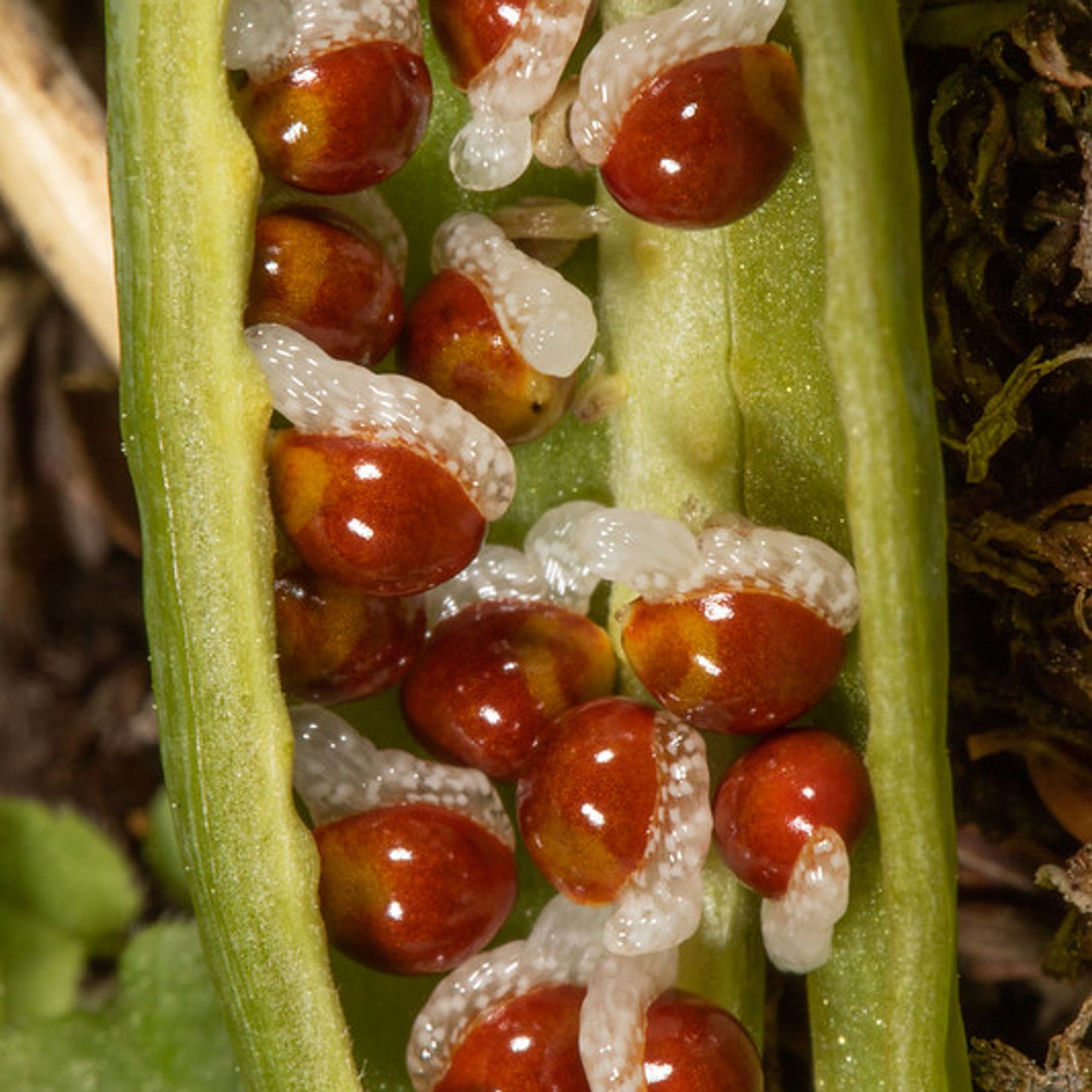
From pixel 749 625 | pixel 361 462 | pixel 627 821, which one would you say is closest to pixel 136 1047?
pixel 627 821

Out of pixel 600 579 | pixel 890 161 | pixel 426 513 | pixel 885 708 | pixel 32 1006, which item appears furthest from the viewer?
pixel 32 1006

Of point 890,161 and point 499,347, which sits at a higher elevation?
point 890,161

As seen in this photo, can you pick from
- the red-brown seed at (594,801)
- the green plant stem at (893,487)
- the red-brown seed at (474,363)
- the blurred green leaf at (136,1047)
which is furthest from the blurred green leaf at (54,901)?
Answer: the green plant stem at (893,487)

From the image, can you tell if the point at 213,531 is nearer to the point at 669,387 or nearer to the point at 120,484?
the point at 669,387

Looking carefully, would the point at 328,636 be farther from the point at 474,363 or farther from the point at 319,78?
the point at 319,78

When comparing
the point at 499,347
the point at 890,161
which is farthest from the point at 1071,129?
the point at 499,347

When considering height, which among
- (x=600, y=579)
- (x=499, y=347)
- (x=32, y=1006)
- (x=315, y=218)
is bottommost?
(x=32, y=1006)
